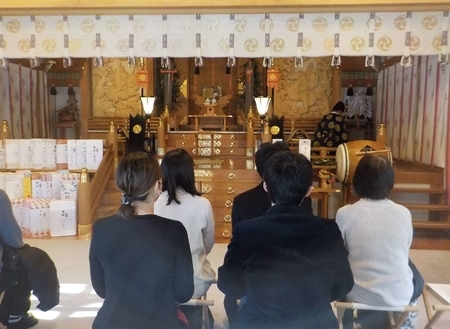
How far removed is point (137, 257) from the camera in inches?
65.0

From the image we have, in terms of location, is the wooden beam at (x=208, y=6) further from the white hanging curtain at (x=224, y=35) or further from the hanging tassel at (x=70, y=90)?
the hanging tassel at (x=70, y=90)

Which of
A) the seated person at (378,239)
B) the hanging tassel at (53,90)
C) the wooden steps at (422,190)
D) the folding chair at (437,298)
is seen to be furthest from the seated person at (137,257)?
the hanging tassel at (53,90)

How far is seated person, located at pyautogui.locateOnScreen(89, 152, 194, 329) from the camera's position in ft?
5.41

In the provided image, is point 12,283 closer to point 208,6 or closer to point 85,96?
point 208,6

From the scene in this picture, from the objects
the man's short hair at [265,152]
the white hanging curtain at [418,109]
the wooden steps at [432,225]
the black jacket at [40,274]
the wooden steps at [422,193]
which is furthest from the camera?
the white hanging curtain at [418,109]

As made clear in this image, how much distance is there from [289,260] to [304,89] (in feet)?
29.3

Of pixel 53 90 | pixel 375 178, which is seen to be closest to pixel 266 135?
pixel 375 178

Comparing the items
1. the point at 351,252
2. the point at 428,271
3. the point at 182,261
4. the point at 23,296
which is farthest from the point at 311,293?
the point at 428,271

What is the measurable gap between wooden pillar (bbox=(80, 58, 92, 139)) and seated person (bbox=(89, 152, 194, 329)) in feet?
28.1

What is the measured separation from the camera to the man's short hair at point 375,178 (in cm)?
209

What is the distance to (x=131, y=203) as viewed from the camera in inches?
67.5

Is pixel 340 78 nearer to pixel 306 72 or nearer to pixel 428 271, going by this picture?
pixel 306 72

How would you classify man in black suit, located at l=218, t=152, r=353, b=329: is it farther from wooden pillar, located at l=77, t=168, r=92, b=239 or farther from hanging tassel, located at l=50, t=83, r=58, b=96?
hanging tassel, located at l=50, t=83, r=58, b=96

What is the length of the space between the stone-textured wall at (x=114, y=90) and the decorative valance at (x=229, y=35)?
616cm
